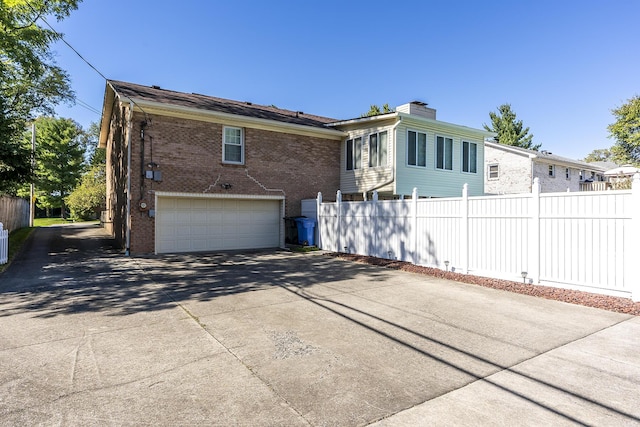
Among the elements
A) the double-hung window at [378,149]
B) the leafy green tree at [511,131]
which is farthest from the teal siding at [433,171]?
the leafy green tree at [511,131]

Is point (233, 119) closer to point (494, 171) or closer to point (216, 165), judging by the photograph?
point (216, 165)

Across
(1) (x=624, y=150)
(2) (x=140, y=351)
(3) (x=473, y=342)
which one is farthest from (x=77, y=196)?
(1) (x=624, y=150)

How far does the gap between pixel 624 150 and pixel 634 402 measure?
4460 cm

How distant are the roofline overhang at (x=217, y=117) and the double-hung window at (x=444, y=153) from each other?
4383mm

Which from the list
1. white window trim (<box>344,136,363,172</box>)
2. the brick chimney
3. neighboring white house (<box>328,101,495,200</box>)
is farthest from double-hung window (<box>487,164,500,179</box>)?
white window trim (<box>344,136,363,172</box>)

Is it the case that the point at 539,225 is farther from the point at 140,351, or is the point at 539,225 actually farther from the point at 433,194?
the point at 433,194

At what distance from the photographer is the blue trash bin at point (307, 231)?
14.5 metres

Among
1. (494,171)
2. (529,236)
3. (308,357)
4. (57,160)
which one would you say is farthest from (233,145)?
(57,160)

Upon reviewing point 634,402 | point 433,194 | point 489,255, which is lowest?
point 634,402

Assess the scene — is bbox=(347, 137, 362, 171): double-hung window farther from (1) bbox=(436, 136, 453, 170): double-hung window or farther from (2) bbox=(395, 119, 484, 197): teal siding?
(1) bbox=(436, 136, 453, 170): double-hung window

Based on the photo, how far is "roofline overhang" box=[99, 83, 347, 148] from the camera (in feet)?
39.7

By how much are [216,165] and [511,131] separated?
43.9m

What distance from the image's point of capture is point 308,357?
396 cm

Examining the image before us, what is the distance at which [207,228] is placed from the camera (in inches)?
539
